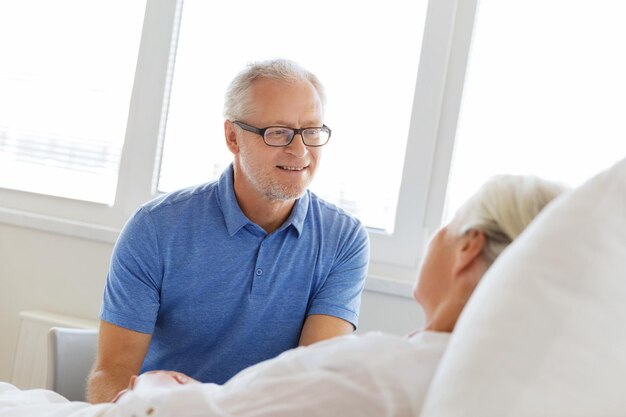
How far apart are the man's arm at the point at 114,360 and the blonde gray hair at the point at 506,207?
1.08 m

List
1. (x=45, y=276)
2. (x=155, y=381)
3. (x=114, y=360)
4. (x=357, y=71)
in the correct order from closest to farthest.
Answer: (x=155, y=381), (x=114, y=360), (x=357, y=71), (x=45, y=276)

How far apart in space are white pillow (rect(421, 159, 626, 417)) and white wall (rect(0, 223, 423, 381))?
2.16 m

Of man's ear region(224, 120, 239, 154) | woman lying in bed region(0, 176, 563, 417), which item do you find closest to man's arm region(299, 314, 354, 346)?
man's ear region(224, 120, 239, 154)

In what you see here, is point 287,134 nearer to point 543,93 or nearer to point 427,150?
point 427,150

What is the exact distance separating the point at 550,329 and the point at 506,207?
0.28 m

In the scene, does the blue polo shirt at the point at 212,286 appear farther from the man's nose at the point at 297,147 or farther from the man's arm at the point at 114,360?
the man's nose at the point at 297,147

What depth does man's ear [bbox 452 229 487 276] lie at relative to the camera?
4.17 feet

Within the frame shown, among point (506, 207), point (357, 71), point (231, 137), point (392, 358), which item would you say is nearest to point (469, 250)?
point (506, 207)

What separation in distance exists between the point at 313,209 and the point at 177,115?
0.91m

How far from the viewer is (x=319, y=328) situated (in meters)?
2.22

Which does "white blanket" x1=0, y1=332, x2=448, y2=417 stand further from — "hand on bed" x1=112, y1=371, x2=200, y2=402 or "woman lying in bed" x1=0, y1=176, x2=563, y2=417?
"hand on bed" x1=112, y1=371, x2=200, y2=402

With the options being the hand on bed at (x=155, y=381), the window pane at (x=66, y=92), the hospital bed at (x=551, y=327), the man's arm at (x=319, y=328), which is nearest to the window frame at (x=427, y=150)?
the window pane at (x=66, y=92)

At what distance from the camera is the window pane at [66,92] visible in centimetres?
315

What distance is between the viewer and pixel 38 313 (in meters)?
3.03
